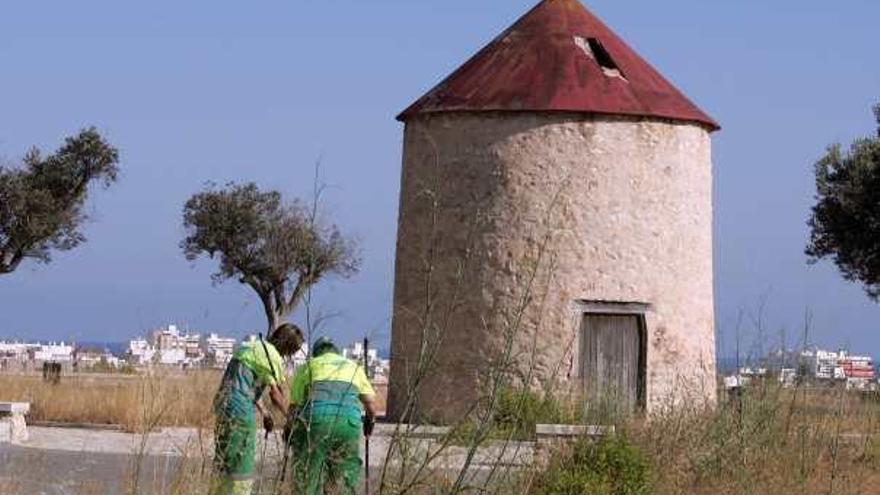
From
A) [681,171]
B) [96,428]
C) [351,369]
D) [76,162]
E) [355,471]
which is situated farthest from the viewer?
[76,162]

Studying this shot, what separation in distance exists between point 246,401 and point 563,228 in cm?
1261

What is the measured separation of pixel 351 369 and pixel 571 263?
12.8m

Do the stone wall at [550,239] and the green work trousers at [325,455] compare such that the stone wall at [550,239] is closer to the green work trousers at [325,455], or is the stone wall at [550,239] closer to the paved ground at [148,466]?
the paved ground at [148,466]

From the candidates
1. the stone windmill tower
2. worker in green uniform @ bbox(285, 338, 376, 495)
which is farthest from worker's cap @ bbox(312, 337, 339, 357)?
the stone windmill tower

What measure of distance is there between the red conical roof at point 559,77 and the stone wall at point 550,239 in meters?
0.21

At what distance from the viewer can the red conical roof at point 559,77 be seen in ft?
77.8

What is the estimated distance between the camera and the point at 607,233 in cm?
2361

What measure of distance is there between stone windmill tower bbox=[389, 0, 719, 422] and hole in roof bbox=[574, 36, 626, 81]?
153mm

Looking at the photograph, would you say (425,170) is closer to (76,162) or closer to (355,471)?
(76,162)

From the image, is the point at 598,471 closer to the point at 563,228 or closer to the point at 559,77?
the point at 563,228

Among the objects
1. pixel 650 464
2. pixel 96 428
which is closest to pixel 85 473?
pixel 650 464

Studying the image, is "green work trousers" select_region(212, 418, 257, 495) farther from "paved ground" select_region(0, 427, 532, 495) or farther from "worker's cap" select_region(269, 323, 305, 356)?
"worker's cap" select_region(269, 323, 305, 356)

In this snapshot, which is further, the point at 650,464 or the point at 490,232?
the point at 490,232

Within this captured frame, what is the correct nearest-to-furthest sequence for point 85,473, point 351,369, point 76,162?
point 351,369, point 85,473, point 76,162
